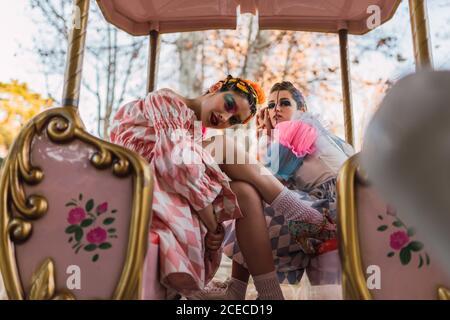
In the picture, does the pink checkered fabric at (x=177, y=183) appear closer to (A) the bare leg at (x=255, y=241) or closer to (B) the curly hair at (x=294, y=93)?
(A) the bare leg at (x=255, y=241)

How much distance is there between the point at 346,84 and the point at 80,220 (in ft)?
4.14

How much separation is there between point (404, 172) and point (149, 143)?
0.86 metres

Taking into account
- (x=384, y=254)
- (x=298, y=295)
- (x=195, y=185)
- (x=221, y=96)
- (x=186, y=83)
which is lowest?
(x=298, y=295)

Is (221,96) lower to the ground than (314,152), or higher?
higher

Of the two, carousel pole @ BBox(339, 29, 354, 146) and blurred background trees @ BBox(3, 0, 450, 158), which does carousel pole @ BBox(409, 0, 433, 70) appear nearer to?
carousel pole @ BBox(339, 29, 354, 146)

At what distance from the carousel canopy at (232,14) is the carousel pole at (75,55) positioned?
2.01 feet

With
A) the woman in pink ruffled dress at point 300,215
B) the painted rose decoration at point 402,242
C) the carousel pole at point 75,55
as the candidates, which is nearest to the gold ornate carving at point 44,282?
the carousel pole at point 75,55

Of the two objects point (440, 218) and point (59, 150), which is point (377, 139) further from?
point (59, 150)

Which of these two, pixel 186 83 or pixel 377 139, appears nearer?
pixel 377 139

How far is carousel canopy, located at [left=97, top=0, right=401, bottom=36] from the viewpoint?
1621mm

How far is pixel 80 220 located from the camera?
849mm
